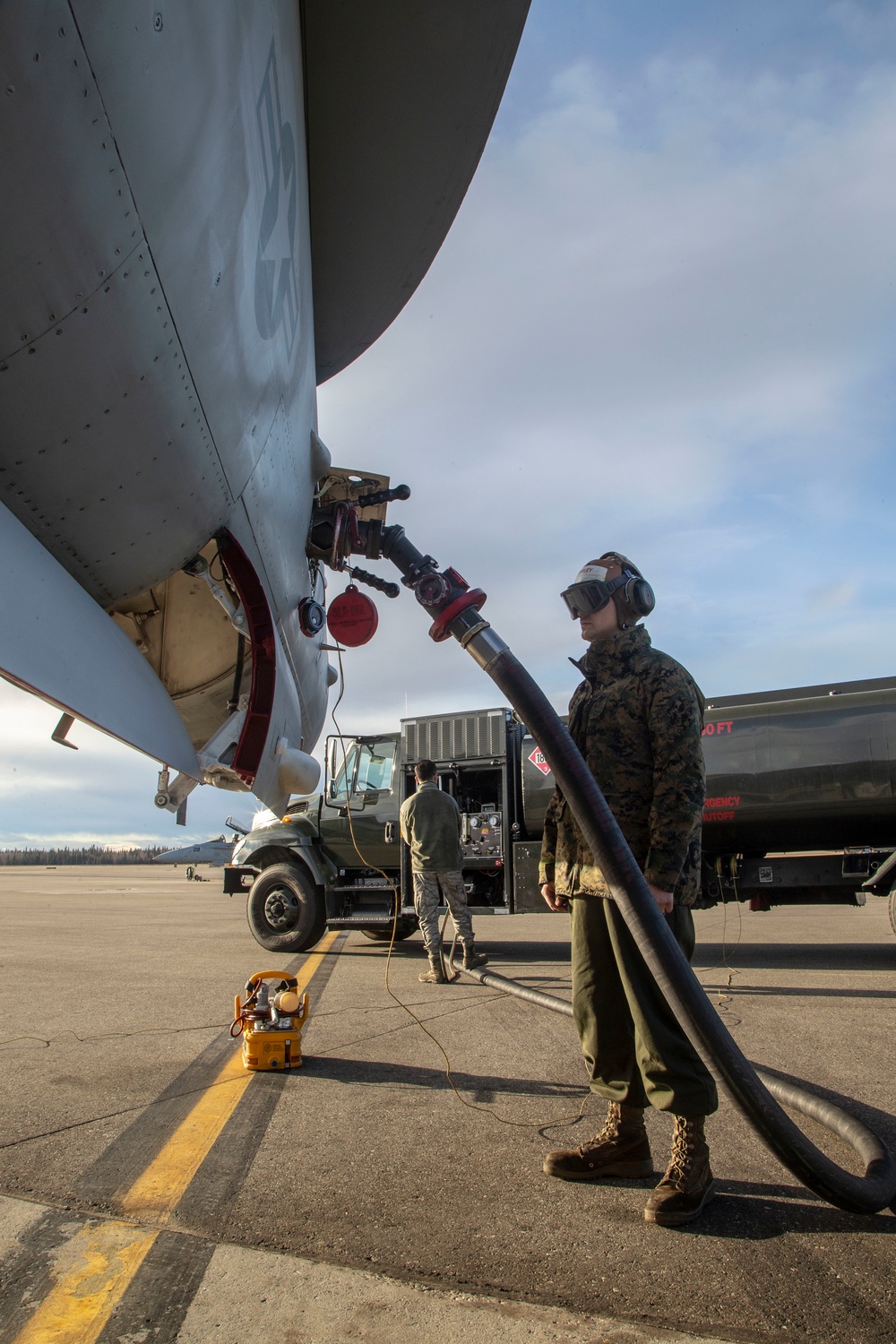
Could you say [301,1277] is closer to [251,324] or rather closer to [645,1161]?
[645,1161]

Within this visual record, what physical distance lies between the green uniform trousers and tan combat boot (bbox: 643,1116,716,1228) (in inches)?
1.9

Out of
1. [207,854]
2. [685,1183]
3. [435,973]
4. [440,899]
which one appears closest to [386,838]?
[440,899]

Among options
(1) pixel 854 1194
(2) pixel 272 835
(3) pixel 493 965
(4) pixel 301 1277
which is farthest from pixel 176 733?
(2) pixel 272 835

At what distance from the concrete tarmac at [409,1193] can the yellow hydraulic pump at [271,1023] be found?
0.11 meters

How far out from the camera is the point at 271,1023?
362 cm

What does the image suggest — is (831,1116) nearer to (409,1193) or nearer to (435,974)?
(409,1193)

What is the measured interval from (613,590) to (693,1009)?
1.29m

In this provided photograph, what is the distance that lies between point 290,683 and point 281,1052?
1.71m

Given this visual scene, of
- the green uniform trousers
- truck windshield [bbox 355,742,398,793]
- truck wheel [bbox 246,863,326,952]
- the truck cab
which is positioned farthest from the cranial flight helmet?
truck windshield [bbox 355,742,398,793]

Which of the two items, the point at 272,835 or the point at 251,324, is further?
the point at 272,835

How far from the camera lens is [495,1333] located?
60.6 inches

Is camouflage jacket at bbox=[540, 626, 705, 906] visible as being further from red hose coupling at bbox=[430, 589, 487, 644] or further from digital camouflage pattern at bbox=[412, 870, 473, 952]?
digital camouflage pattern at bbox=[412, 870, 473, 952]

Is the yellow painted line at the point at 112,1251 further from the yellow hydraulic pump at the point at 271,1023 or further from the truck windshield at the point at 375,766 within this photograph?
the truck windshield at the point at 375,766

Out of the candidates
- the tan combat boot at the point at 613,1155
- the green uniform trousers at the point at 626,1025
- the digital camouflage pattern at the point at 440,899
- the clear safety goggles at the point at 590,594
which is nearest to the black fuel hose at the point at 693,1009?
the green uniform trousers at the point at 626,1025
